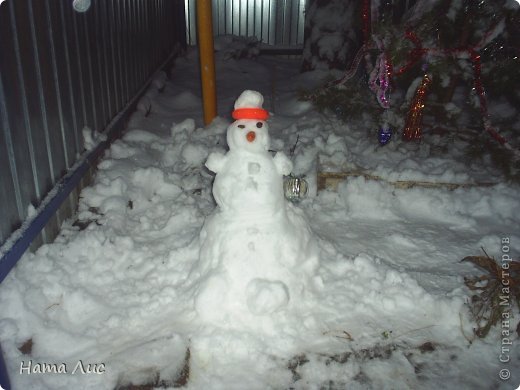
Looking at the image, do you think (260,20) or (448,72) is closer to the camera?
(448,72)

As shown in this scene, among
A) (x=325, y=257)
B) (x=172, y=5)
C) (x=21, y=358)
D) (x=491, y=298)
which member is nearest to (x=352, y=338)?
(x=325, y=257)

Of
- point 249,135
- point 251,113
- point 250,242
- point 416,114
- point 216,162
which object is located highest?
point 251,113

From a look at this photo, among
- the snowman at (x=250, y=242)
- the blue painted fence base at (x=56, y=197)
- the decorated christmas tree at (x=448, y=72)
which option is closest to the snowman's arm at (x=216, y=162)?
the snowman at (x=250, y=242)

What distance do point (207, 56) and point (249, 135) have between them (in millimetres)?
2780

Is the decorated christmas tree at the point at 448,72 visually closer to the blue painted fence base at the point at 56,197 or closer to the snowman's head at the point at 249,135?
the snowman's head at the point at 249,135

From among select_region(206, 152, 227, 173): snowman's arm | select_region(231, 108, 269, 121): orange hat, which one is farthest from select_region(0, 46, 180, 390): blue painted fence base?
select_region(231, 108, 269, 121): orange hat

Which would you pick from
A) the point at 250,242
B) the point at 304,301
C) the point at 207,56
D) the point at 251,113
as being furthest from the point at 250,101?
the point at 207,56

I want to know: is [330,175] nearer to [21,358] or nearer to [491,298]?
[491,298]

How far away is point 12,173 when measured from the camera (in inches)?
107

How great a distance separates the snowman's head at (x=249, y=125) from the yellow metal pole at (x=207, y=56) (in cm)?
262

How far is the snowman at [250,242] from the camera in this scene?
104 inches

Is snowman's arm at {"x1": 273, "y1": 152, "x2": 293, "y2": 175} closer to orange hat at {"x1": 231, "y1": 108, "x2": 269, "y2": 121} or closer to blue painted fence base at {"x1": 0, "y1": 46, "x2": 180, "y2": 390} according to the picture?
orange hat at {"x1": 231, "y1": 108, "x2": 269, "y2": 121}

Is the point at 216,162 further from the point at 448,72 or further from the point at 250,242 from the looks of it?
the point at 448,72

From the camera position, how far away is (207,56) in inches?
202
